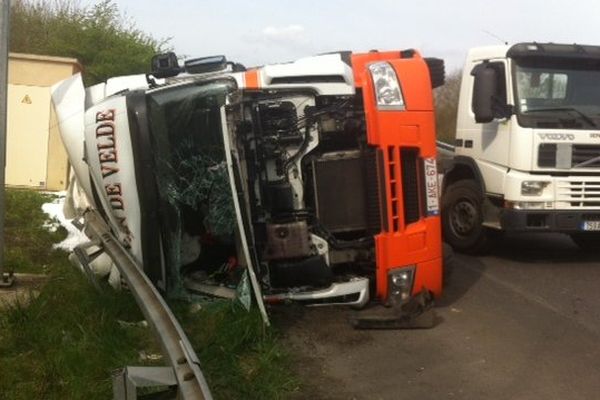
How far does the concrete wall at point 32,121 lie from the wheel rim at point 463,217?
23.6 feet

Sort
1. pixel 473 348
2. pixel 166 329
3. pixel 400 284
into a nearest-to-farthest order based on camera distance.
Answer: pixel 166 329, pixel 473 348, pixel 400 284

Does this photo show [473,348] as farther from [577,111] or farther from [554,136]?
[577,111]

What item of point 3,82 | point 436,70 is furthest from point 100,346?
point 436,70

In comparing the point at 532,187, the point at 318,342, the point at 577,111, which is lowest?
the point at 318,342

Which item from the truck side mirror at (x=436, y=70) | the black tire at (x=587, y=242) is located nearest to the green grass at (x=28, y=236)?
the truck side mirror at (x=436, y=70)

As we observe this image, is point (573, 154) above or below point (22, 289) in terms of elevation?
above

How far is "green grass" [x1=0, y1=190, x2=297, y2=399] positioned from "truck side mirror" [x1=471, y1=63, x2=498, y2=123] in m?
3.95

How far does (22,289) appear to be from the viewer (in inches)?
257

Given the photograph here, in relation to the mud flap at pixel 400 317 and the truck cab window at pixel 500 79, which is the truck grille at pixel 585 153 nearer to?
the truck cab window at pixel 500 79

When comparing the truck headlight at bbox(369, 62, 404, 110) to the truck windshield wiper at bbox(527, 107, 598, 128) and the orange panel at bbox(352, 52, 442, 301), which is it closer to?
the orange panel at bbox(352, 52, 442, 301)

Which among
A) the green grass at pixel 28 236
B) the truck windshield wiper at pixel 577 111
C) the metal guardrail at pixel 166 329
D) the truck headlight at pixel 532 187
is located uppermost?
the truck windshield wiper at pixel 577 111

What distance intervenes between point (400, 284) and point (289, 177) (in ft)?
4.02

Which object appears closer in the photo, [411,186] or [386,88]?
[386,88]

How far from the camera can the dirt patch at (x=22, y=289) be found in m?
5.91
